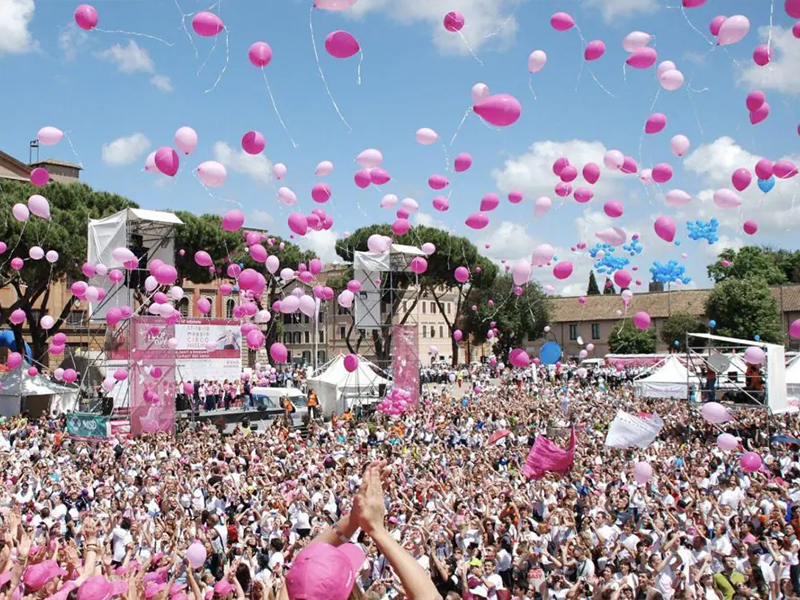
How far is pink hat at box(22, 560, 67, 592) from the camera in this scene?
5484 mm

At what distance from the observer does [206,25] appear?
297 inches

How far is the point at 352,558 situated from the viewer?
2867 mm

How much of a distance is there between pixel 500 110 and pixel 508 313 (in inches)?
1879

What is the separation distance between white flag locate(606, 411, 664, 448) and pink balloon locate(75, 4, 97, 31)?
1052 cm

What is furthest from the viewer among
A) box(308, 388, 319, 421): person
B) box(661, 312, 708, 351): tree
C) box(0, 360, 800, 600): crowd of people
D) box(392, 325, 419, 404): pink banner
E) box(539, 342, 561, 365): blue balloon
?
box(661, 312, 708, 351): tree

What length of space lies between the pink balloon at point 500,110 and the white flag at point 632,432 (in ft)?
26.5

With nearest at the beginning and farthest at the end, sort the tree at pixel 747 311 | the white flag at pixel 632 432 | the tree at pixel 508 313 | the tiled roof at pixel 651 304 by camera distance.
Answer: the white flag at pixel 632 432 → the tree at pixel 747 311 → the tree at pixel 508 313 → the tiled roof at pixel 651 304

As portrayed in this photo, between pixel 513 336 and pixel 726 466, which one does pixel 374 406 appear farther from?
pixel 513 336

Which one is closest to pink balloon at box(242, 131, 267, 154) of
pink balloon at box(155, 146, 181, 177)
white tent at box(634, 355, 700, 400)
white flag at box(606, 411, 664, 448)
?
pink balloon at box(155, 146, 181, 177)

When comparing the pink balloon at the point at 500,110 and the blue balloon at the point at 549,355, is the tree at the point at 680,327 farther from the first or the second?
the pink balloon at the point at 500,110

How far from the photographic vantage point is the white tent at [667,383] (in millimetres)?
25188

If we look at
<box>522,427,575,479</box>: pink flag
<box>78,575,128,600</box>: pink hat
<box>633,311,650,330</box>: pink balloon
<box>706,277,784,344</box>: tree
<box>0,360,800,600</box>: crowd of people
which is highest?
<box>706,277,784,344</box>: tree

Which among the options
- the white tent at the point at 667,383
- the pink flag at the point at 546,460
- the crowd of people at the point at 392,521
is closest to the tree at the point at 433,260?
the white tent at the point at 667,383

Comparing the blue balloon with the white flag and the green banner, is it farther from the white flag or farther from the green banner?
the green banner
